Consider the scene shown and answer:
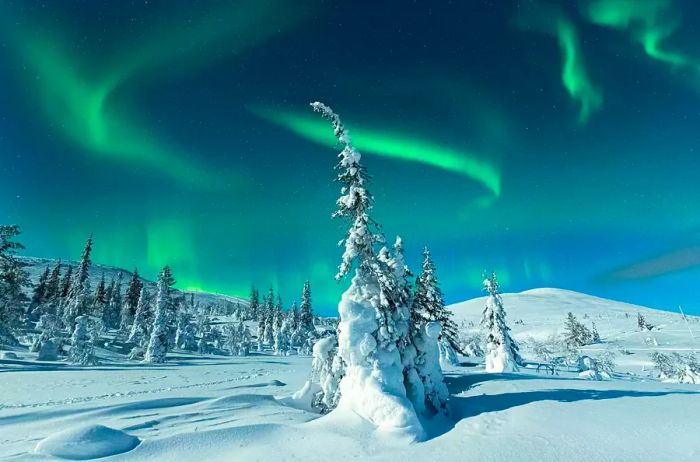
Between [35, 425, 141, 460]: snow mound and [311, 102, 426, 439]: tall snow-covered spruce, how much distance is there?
6.30 m

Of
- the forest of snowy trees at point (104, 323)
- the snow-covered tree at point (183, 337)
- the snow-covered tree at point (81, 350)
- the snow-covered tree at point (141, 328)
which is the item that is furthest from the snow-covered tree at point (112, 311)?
the snow-covered tree at point (81, 350)

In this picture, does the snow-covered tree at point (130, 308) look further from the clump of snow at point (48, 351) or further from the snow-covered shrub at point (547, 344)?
the snow-covered shrub at point (547, 344)

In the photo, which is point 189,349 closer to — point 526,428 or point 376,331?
point 376,331

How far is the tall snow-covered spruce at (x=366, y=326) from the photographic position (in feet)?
38.2

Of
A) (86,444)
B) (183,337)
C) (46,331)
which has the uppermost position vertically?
(46,331)

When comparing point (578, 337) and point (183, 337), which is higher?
point (578, 337)

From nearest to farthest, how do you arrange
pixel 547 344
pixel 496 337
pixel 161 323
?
1. pixel 496 337
2. pixel 161 323
3. pixel 547 344

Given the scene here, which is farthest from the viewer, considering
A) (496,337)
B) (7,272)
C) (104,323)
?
(104,323)

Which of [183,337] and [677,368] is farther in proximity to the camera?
[183,337]

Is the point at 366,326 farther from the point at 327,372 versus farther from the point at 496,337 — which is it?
the point at 496,337

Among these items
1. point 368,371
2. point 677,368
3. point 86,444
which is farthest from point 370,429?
point 677,368

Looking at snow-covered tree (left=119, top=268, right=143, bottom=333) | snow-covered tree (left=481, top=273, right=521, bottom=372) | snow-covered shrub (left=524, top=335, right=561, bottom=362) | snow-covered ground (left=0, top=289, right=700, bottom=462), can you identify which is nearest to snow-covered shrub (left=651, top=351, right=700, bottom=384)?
snow-covered tree (left=481, top=273, right=521, bottom=372)

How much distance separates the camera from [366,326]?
44.4 feet

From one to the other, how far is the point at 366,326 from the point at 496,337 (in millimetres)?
30051
